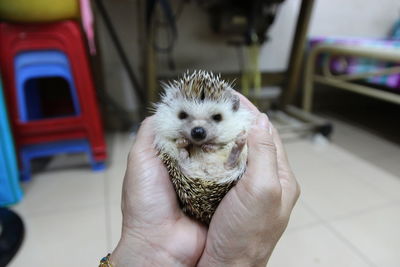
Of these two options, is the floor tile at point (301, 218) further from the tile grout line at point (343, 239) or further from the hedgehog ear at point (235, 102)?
the hedgehog ear at point (235, 102)

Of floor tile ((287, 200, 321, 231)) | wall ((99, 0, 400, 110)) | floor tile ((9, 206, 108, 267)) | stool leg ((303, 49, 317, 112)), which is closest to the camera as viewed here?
floor tile ((9, 206, 108, 267))

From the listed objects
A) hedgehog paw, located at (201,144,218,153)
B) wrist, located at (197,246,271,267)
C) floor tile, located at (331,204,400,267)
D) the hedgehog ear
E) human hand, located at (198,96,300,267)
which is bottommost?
floor tile, located at (331,204,400,267)

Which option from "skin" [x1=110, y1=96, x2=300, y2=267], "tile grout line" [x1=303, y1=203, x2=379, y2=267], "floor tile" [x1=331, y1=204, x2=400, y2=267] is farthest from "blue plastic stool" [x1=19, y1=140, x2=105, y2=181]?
"floor tile" [x1=331, y1=204, x2=400, y2=267]

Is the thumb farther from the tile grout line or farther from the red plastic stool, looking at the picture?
the red plastic stool

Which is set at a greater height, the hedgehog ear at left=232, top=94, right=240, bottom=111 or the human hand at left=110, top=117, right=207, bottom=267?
the hedgehog ear at left=232, top=94, right=240, bottom=111

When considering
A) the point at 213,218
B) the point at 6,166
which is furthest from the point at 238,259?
the point at 6,166

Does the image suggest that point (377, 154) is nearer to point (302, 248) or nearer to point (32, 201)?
point (302, 248)
